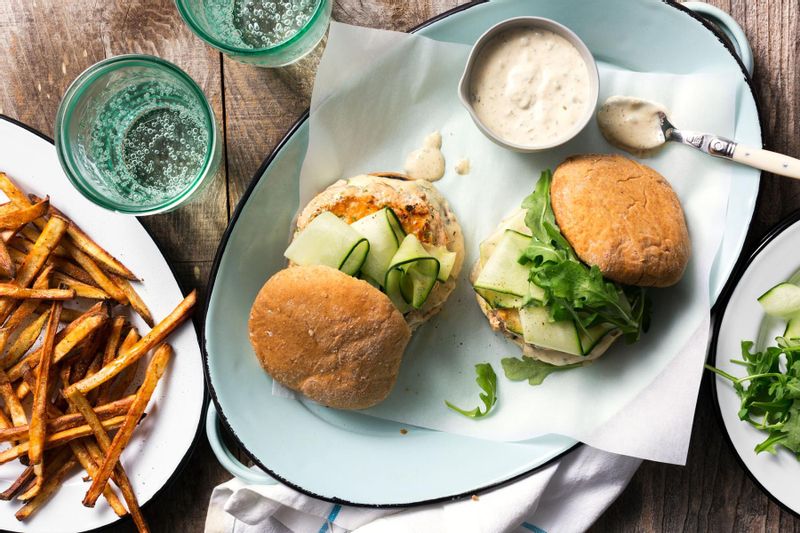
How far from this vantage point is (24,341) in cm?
291

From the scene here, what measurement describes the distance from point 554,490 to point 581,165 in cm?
142

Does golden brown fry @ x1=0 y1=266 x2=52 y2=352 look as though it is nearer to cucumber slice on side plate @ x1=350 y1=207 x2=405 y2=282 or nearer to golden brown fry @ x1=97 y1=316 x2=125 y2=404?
golden brown fry @ x1=97 y1=316 x2=125 y2=404

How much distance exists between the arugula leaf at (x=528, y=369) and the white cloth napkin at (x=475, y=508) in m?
0.36

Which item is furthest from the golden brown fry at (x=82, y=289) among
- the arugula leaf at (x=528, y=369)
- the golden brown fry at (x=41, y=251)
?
the arugula leaf at (x=528, y=369)

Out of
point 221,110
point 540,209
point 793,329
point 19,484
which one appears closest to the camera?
point 540,209

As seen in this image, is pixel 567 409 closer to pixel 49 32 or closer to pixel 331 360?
pixel 331 360

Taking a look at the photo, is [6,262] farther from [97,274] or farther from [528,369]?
[528,369]

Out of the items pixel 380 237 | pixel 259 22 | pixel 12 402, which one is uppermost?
pixel 259 22

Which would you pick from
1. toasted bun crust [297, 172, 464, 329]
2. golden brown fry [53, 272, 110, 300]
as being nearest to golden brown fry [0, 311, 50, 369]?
golden brown fry [53, 272, 110, 300]

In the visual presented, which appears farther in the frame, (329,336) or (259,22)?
(259,22)

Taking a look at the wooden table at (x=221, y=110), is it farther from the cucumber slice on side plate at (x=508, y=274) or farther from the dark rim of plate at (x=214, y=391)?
the cucumber slice on side plate at (x=508, y=274)

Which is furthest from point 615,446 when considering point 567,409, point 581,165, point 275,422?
point 275,422

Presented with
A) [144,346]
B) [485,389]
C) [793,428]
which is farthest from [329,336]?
[793,428]

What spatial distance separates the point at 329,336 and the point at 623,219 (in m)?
1.22
